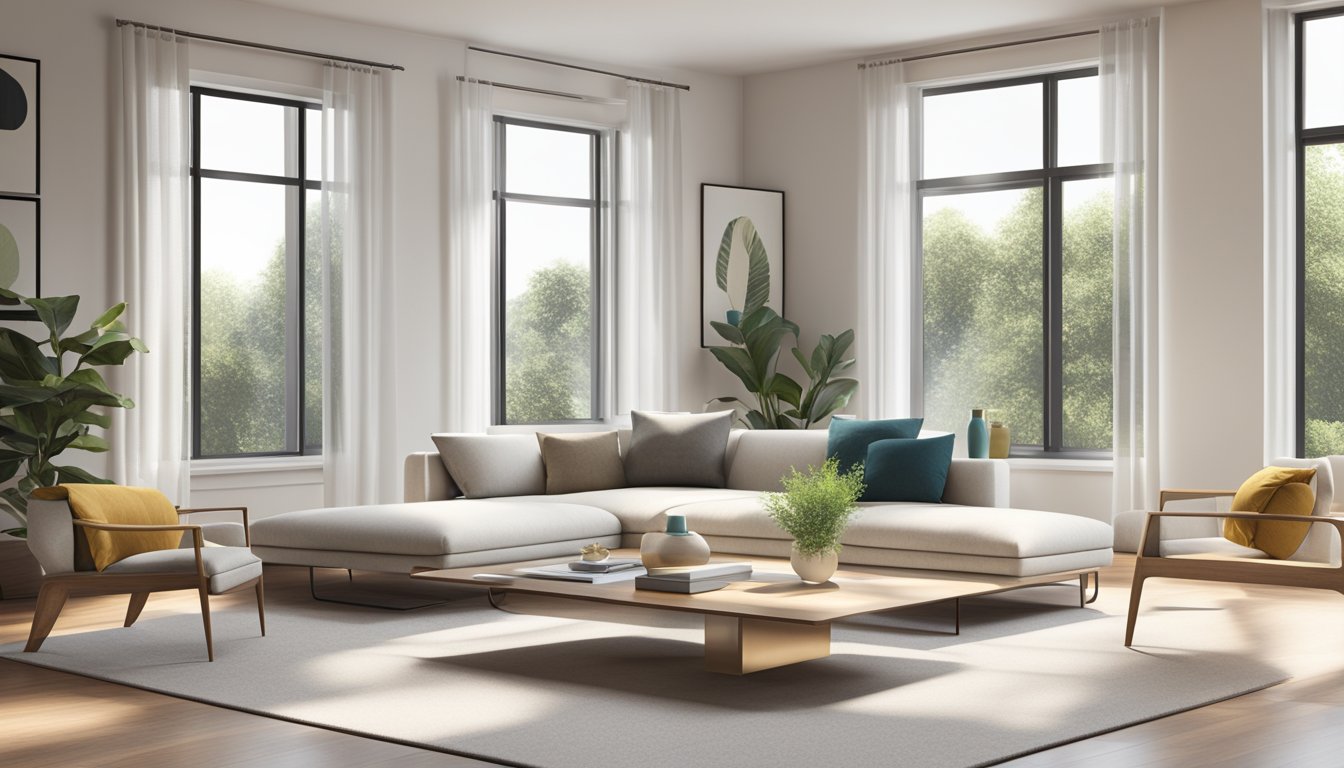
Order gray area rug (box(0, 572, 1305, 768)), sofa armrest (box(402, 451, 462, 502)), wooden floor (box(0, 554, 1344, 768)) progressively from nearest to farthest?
wooden floor (box(0, 554, 1344, 768)) < gray area rug (box(0, 572, 1305, 768)) < sofa armrest (box(402, 451, 462, 502))

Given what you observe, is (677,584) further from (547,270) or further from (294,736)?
(547,270)

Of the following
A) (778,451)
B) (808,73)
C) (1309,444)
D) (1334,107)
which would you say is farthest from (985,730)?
(808,73)

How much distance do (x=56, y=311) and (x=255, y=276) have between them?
1722mm

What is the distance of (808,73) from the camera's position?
33.1 ft

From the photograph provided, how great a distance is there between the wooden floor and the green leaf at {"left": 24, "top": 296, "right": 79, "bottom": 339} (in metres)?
2.42

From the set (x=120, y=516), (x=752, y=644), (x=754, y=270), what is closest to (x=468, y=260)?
(x=754, y=270)

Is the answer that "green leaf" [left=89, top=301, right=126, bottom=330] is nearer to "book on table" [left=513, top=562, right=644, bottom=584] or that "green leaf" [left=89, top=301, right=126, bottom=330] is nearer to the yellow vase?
"book on table" [left=513, top=562, right=644, bottom=584]

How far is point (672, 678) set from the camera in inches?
182

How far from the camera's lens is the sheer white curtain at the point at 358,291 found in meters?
8.27

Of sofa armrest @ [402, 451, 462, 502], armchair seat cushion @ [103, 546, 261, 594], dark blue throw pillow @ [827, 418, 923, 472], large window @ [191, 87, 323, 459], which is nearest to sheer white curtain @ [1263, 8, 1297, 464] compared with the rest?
dark blue throw pillow @ [827, 418, 923, 472]

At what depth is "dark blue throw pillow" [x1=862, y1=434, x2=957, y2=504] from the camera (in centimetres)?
673

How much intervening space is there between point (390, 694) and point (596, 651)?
95 centimetres

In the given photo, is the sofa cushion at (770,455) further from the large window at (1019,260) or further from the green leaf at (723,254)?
the green leaf at (723,254)

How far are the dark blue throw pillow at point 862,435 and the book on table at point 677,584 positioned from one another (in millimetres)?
2233
